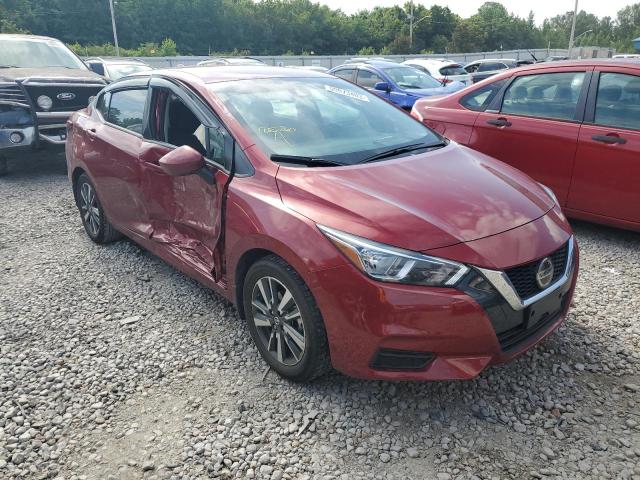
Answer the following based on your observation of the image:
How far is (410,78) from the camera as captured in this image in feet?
38.9

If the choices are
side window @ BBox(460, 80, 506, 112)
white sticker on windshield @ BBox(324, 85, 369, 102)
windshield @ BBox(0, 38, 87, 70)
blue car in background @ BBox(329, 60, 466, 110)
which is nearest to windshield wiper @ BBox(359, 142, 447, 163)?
white sticker on windshield @ BBox(324, 85, 369, 102)

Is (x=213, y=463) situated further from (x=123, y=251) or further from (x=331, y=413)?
(x=123, y=251)

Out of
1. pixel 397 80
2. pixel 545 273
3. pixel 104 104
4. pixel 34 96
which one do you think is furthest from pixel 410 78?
pixel 545 273

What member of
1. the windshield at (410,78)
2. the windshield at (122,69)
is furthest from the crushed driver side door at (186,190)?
the windshield at (122,69)

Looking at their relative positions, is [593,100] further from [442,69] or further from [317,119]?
[442,69]

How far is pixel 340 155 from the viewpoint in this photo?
2990 millimetres

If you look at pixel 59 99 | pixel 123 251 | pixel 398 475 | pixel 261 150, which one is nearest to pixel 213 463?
pixel 398 475

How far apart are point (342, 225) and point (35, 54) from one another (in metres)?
8.00

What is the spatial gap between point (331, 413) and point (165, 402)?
0.87m

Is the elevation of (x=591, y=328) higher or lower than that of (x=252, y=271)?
lower

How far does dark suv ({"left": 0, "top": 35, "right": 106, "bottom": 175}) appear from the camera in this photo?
695 centimetres

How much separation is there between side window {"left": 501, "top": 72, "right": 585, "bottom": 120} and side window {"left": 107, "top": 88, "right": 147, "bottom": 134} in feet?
11.1

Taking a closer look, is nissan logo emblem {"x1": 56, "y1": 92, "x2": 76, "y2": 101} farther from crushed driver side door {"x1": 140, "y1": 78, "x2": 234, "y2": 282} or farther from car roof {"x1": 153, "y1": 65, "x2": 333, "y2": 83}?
crushed driver side door {"x1": 140, "y1": 78, "x2": 234, "y2": 282}

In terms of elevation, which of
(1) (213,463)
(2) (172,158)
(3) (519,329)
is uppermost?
(2) (172,158)
